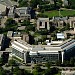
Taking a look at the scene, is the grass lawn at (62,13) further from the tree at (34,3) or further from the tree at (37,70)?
the tree at (37,70)

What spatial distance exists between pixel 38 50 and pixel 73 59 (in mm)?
2626

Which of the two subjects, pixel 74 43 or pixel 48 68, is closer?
pixel 48 68

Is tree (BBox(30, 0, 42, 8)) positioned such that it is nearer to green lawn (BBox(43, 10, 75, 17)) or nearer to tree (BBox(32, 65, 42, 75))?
green lawn (BBox(43, 10, 75, 17))

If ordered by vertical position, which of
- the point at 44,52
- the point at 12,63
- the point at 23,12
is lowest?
the point at 12,63

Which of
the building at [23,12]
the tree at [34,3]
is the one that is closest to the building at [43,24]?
the building at [23,12]

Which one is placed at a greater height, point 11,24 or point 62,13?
point 62,13

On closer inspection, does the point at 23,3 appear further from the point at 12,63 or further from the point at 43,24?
the point at 12,63

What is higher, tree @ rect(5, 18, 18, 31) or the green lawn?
the green lawn

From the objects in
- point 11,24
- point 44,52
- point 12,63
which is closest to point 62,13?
point 11,24

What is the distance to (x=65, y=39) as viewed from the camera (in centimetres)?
2925

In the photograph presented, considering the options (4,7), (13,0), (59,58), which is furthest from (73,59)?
(13,0)

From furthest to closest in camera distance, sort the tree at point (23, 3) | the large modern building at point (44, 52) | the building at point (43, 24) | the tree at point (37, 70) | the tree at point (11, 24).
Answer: the tree at point (23, 3), the tree at point (11, 24), the building at point (43, 24), the large modern building at point (44, 52), the tree at point (37, 70)

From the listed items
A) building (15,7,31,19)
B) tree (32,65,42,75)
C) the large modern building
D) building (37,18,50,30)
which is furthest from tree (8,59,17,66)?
building (15,7,31,19)

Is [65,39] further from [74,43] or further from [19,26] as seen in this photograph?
[19,26]
